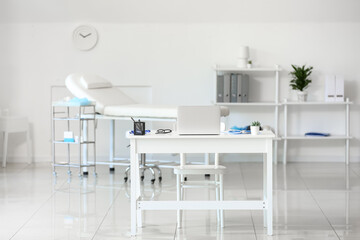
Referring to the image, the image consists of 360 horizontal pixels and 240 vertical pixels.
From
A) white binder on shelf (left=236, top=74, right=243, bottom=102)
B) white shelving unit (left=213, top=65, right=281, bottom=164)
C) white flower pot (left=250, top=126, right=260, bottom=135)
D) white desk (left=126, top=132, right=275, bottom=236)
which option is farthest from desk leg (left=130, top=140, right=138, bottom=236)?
white binder on shelf (left=236, top=74, right=243, bottom=102)

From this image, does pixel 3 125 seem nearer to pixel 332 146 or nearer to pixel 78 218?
pixel 78 218

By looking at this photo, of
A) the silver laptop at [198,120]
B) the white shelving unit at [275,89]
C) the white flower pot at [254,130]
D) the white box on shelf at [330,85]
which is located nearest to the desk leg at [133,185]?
the silver laptop at [198,120]

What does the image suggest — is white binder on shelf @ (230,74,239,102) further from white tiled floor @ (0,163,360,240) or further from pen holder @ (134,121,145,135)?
pen holder @ (134,121,145,135)

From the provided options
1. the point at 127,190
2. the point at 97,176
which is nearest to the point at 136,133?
the point at 127,190

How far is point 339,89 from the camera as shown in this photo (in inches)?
282

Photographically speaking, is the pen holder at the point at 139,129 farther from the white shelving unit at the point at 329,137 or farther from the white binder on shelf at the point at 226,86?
the white shelving unit at the point at 329,137

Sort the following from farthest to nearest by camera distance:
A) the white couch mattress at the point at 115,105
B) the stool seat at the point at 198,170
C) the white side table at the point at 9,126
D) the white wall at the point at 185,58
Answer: the white wall at the point at 185,58 < the white side table at the point at 9,126 < the white couch mattress at the point at 115,105 < the stool seat at the point at 198,170

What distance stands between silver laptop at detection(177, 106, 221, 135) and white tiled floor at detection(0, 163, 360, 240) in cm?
66

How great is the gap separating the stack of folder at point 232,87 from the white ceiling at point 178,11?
715mm

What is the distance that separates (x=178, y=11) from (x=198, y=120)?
356cm

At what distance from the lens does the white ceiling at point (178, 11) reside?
7.12 m

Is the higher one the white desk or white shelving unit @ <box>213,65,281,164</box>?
white shelving unit @ <box>213,65,281,164</box>

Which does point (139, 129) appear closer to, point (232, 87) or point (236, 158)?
point (232, 87)

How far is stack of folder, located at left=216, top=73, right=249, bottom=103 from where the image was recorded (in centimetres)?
712
